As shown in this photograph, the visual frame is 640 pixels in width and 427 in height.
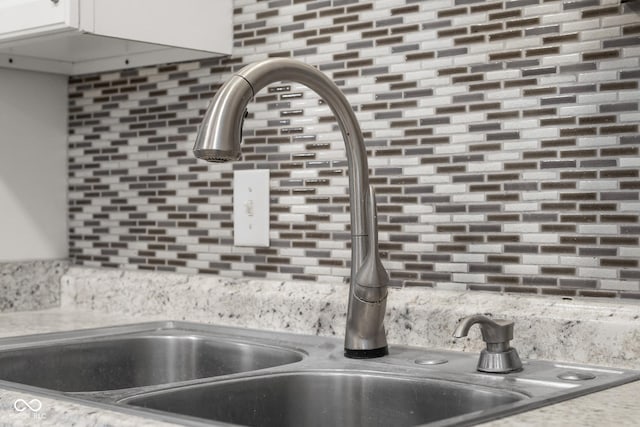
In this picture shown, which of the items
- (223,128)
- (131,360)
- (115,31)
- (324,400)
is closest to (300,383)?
(324,400)

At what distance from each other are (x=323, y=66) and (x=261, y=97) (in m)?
0.17

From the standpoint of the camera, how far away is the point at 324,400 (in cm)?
134

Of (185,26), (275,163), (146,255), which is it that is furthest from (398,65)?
(146,255)

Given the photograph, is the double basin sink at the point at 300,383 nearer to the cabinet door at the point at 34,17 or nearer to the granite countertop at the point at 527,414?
the granite countertop at the point at 527,414

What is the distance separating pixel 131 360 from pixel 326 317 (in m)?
0.41

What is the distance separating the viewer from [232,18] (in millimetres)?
1928

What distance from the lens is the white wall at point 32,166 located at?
2.14 metres

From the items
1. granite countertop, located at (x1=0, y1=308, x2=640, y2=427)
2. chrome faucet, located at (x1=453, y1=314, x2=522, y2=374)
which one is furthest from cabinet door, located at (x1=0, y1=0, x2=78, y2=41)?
chrome faucet, located at (x1=453, y1=314, x2=522, y2=374)

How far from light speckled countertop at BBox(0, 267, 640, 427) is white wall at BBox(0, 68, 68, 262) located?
0.43 ft

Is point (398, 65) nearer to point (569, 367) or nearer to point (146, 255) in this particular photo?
point (569, 367)

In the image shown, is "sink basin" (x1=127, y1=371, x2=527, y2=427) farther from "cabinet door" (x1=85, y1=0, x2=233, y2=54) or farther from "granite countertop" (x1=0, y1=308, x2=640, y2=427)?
"cabinet door" (x1=85, y1=0, x2=233, y2=54)

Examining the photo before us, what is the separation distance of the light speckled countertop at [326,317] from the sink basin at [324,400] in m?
0.18

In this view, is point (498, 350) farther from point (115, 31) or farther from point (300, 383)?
point (115, 31)

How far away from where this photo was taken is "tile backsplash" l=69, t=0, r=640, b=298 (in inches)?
54.7
